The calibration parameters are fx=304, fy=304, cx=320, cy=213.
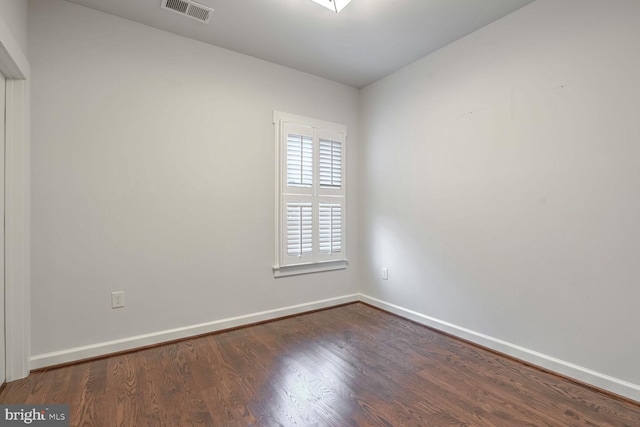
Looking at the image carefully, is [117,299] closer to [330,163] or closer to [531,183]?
[330,163]

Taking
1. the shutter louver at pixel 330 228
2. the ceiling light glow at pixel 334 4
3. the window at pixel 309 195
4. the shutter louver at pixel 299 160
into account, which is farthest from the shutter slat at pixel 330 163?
the ceiling light glow at pixel 334 4

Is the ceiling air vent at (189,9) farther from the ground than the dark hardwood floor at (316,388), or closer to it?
farther from the ground

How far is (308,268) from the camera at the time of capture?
329 centimetres

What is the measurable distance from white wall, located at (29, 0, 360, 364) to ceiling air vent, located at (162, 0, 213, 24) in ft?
1.17

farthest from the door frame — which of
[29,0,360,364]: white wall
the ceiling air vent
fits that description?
the ceiling air vent

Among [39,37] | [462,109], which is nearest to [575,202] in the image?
[462,109]

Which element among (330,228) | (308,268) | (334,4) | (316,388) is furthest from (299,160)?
(316,388)

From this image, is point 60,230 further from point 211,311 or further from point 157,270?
point 211,311

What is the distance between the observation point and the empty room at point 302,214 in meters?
1.79

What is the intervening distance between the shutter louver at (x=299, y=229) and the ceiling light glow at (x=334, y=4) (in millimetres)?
1710

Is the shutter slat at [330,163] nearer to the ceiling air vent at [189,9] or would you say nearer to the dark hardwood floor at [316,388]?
the ceiling air vent at [189,9]

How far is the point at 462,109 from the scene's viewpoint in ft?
8.58

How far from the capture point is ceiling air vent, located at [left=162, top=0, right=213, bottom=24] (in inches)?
85.2

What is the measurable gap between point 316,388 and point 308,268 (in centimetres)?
150
